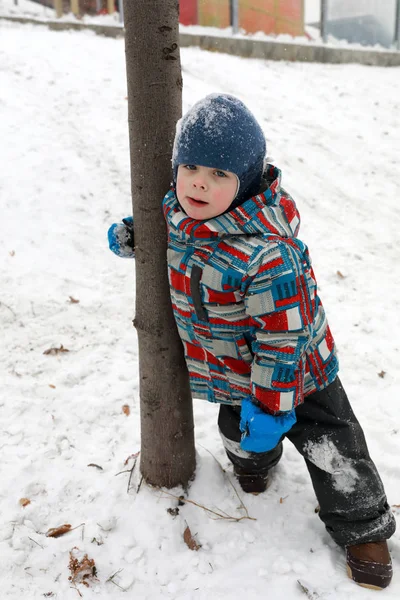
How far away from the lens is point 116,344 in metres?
3.85

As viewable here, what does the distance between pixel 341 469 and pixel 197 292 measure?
3.07 feet

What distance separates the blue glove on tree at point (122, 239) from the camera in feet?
7.84

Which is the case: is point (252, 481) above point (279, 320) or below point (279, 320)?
below

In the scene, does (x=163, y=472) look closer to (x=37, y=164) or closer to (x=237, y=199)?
(x=237, y=199)

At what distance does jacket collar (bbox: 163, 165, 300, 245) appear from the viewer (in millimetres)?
1916

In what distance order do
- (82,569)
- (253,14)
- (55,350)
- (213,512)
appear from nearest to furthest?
1. (82,569)
2. (213,512)
3. (55,350)
4. (253,14)

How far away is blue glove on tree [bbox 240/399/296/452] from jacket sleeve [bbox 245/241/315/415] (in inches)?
1.3

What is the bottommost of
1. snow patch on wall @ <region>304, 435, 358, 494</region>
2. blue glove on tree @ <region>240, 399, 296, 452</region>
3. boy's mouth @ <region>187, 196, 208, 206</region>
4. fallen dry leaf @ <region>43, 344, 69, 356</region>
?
fallen dry leaf @ <region>43, 344, 69, 356</region>

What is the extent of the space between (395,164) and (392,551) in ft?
19.5

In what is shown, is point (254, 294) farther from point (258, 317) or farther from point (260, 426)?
point (260, 426)

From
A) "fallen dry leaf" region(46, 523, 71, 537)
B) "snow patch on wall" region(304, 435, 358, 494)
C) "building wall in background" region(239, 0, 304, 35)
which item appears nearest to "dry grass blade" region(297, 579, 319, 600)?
"snow patch on wall" region(304, 435, 358, 494)

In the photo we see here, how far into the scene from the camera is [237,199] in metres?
2.03

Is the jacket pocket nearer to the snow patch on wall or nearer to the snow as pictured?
the snow patch on wall

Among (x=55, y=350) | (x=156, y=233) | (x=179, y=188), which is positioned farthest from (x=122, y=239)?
(x=55, y=350)
